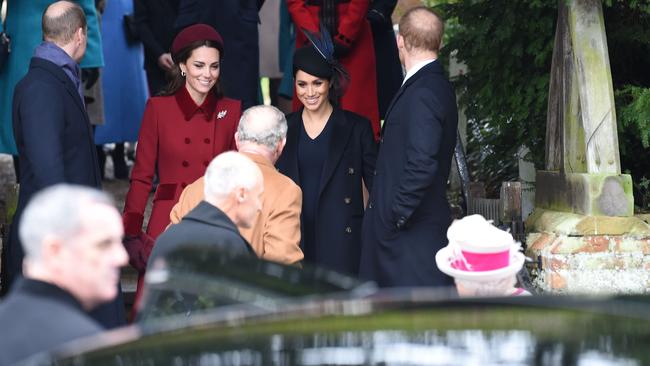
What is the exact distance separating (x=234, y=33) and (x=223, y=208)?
3.73 meters

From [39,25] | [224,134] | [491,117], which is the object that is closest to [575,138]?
[491,117]

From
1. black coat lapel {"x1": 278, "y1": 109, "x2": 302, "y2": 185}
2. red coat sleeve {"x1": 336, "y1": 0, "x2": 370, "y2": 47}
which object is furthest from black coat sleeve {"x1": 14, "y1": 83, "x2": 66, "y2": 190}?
red coat sleeve {"x1": 336, "y1": 0, "x2": 370, "y2": 47}

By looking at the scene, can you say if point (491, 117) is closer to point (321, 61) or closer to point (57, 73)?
point (321, 61)

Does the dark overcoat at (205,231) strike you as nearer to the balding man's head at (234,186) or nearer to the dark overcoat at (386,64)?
the balding man's head at (234,186)

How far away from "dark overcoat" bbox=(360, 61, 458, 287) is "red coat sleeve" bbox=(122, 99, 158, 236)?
3.64ft

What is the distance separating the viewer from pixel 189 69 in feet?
23.8

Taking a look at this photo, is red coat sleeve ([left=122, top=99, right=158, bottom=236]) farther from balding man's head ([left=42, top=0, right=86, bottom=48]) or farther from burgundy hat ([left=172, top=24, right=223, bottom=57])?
balding man's head ([left=42, top=0, right=86, bottom=48])

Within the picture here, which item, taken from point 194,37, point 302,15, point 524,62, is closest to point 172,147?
point 194,37

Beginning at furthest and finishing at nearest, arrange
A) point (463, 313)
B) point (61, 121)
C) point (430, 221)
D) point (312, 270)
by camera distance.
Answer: point (430, 221) → point (61, 121) → point (312, 270) → point (463, 313)

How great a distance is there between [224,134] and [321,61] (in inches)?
24.9

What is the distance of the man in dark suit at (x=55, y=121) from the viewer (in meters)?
6.36

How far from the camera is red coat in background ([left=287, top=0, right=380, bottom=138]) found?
27.4ft

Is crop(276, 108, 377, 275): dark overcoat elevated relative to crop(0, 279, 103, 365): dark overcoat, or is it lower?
elevated

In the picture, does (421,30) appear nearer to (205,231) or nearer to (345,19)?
(345,19)
